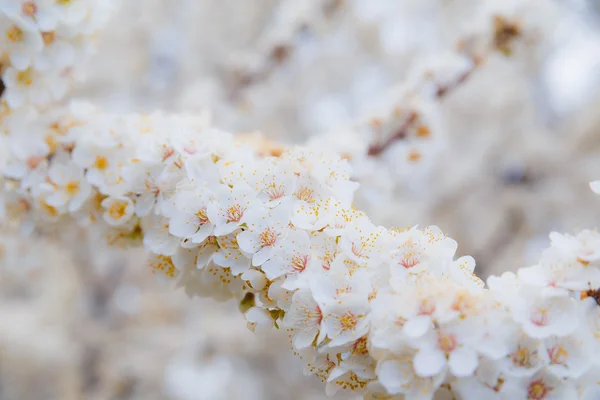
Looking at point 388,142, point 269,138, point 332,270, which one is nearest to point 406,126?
point 388,142

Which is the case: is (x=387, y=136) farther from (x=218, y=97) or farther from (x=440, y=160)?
(x=440, y=160)

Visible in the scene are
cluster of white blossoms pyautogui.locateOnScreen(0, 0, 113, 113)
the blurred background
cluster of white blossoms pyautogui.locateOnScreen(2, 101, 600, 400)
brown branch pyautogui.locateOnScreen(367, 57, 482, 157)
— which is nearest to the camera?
cluster of white blossoms pyautogui.locateOnScreen(2, 101, 600, 400)

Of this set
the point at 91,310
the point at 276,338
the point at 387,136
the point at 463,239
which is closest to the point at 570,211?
the point at 463,239

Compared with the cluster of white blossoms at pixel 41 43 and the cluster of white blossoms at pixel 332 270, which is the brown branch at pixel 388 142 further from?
the cluster of white blossoms at pixel 41 43

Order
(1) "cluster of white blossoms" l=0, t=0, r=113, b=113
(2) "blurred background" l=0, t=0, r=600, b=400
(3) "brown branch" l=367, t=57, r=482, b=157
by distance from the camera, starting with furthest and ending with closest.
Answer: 1. (2) "blurred background" l=0, t=0, r=600, b=400
2. (3) "brown branch" l=367, t=57, r=482, b=157
3. (1) "cluster of white blossoms" l=0, t=0, r=113, b=113

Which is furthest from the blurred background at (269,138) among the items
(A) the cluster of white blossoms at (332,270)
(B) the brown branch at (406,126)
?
(A) the cluster of white blossoms at (332,270)

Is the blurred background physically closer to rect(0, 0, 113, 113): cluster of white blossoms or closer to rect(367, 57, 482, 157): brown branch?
rect(367, 57, 482, 157): brown branch

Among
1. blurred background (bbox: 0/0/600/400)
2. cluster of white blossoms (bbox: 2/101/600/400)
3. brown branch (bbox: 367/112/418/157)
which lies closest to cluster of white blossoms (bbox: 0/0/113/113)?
cluster of white blossoms (bbox: 2/101/600/400)
